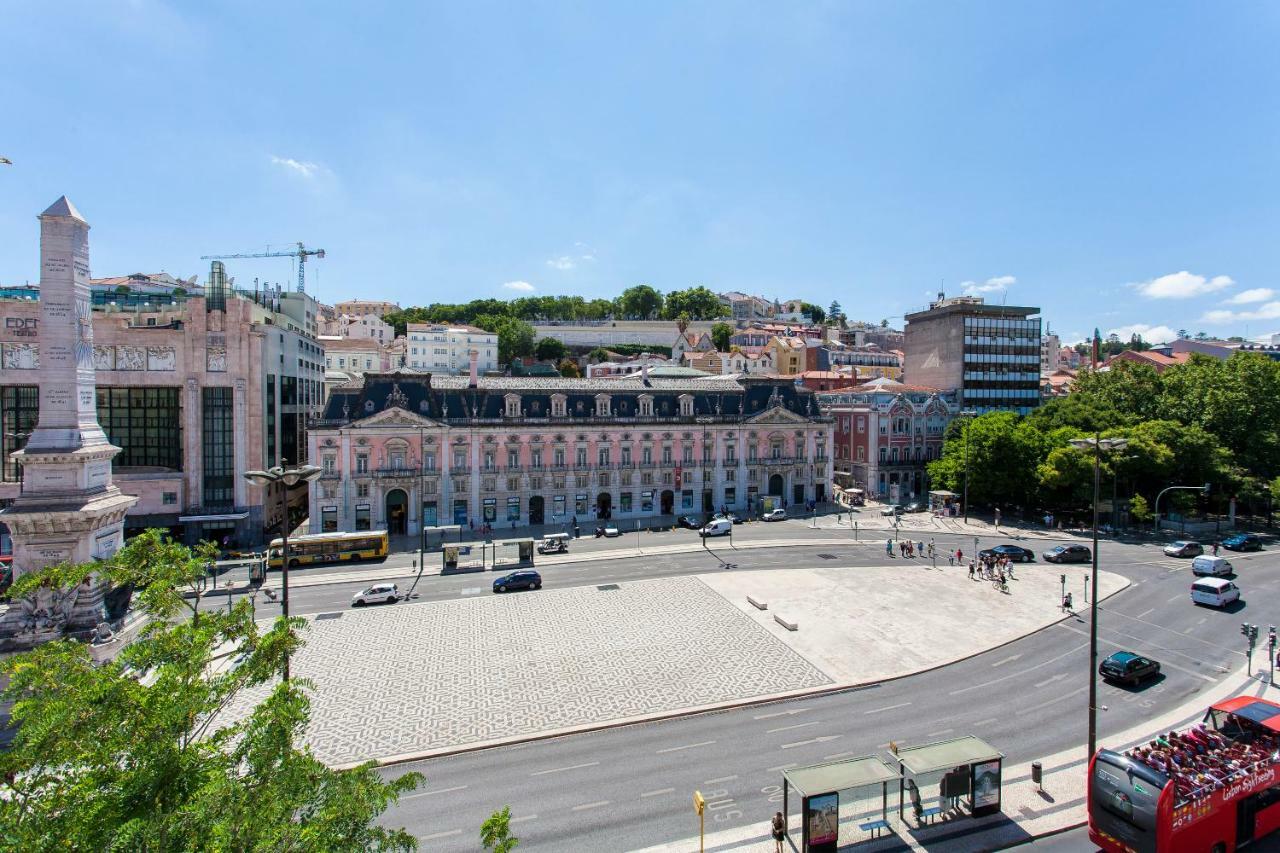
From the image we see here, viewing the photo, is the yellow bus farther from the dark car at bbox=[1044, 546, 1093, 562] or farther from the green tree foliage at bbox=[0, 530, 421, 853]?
the dark car at bbox=[1044, 546, 1093, 562]

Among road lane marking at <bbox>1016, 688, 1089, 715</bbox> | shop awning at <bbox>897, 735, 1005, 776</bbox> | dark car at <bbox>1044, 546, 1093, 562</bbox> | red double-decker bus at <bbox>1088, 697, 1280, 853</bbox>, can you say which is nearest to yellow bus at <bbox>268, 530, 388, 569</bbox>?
shop awning at <bbox>897, 735, 1005, 776</bbox>

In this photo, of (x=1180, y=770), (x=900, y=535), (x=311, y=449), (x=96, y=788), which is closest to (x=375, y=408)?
(x=311, y=449)

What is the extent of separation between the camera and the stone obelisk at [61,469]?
28047 millimetres

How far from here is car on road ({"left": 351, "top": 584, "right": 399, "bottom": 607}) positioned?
4225cm

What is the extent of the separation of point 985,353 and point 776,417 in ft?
136

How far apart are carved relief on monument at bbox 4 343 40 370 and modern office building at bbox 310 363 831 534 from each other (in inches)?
832

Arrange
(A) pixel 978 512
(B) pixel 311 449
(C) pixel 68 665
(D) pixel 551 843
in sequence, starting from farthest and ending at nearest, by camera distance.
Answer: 1. (A) pixel 978 512
2. (B) pixel 311 449
3. (D) pixel 551 843
4. (C) pixel 68 665

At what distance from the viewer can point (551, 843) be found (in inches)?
770

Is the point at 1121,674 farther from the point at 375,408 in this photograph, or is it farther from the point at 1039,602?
the point at 375,408

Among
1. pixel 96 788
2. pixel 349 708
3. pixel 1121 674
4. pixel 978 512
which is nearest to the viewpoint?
pixel 96 788

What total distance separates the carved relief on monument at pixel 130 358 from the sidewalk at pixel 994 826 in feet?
193

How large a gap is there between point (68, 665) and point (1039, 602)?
153ft

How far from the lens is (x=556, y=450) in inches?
2717

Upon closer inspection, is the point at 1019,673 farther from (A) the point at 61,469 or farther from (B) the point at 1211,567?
(A) the point at 61,469
